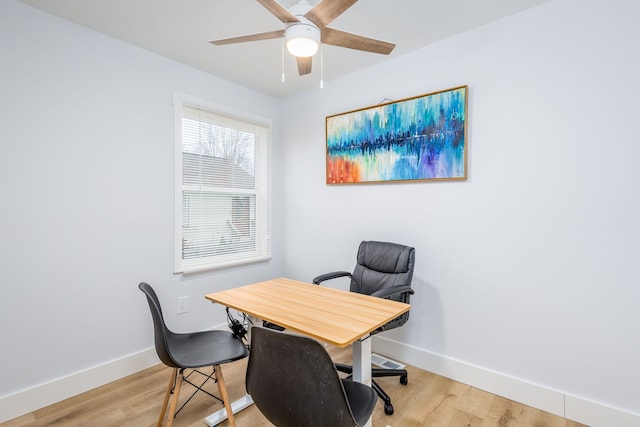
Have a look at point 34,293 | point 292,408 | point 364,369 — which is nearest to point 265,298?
point 364,369

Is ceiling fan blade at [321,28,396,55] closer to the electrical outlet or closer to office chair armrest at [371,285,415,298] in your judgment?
office chair armrest at [371,285,415,298]

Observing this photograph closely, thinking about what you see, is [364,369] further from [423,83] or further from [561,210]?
[423,83]

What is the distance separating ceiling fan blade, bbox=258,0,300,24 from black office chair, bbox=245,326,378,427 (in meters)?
1.34

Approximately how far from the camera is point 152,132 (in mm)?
2547

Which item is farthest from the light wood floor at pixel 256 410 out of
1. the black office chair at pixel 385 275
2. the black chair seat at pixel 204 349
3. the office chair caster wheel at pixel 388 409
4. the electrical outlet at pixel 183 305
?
the electrical outlet at pixel 183 305

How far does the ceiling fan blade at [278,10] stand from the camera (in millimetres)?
1356

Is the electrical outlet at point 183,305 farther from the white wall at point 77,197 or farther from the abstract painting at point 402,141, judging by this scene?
the abstract painting at point 402,141

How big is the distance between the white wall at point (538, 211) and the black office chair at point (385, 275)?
266 millimetres

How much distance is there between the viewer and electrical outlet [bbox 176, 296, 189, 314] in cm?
273

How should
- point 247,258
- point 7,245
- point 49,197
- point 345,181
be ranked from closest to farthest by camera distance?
point 7,245 → point 49,197 → point 345,181 → point 247,258

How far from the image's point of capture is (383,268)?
2.42 meters

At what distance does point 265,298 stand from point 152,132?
169cm

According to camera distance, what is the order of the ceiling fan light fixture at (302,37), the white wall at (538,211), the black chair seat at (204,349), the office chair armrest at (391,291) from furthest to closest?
the office chair armrest at (391,291), the white wall at (538,211), the black chair seat at (204,349), the ceiling fan light fixture at (302,37)

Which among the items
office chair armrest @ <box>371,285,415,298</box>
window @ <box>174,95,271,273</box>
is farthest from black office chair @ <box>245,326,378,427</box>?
window @ <box>174,95,271,273</box>
